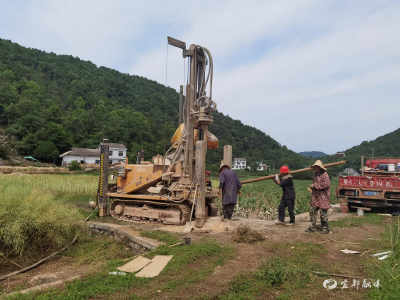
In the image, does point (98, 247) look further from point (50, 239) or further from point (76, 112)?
point (76, 112)

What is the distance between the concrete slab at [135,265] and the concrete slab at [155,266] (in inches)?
4.0

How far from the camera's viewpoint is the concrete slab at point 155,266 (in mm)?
4746

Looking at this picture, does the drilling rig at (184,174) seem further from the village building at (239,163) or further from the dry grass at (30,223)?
the village building at (239,163)

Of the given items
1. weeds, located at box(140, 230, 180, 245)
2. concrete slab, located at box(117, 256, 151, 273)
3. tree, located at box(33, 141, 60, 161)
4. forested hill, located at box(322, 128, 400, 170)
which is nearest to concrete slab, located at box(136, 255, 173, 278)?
concrete slab, located at box(117, 256, 151, 273)

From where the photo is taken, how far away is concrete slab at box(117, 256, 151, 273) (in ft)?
16.4

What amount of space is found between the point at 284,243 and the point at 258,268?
1.81 m

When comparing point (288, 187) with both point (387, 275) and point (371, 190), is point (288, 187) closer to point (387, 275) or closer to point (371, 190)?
point (371, 190)

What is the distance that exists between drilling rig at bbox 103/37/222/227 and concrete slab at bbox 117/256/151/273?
2881 millimetres

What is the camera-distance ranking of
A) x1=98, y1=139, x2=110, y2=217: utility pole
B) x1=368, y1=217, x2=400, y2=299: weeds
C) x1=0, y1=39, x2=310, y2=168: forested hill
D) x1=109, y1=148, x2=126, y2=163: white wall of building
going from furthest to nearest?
1. x1=109, y1=148, x2=126, y2=163: white wall of building
2. x1=0, y1=39, x2=310, y2=168: forested hill
3. x1=98, y1=139, x2=110, y2=217: utility pole
4. x1=368, y1=217, x2=400, y2=299: weeds

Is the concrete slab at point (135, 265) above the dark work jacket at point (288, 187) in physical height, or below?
below

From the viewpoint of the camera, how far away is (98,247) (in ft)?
25.2

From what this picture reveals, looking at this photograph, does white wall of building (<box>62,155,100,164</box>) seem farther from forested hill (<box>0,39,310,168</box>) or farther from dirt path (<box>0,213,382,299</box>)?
dirt path (<box>0,213,382,299</box>)

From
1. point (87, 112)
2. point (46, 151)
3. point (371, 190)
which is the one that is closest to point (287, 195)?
point (371, 190)

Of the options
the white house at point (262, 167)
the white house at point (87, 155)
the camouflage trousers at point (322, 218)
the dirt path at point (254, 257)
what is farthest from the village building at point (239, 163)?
the camouflage trousers at point (322, 218)
